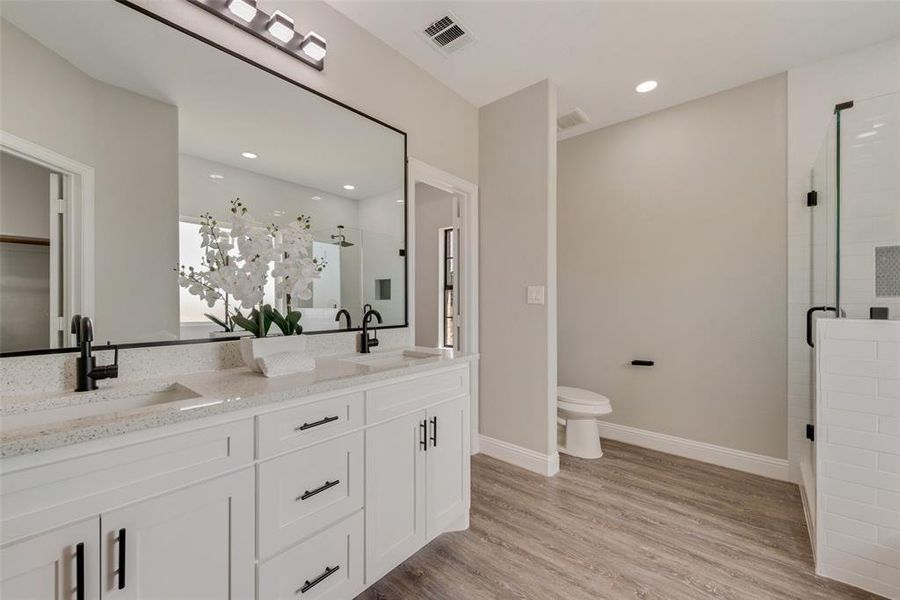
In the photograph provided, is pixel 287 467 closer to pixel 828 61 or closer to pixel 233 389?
pixel 233 389

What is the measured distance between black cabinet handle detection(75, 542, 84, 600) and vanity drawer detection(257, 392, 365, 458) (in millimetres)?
405

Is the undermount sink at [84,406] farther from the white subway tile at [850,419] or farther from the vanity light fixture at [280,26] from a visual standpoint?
the white subway tile at [850,419]

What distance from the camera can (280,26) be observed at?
5.67 ft

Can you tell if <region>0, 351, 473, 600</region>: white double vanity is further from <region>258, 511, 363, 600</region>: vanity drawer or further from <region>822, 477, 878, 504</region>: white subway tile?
<region>822, 477, 878, 504</region>: white subway tile

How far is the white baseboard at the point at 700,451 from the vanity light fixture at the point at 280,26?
3604 mm

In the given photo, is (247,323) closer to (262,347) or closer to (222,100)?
(262,347)

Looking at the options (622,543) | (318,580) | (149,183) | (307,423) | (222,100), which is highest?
(222,100)

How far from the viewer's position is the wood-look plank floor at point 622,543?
1.58 m

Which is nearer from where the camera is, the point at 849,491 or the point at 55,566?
the point at 55,566

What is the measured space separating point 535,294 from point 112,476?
238 cm

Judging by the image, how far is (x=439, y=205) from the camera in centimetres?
469

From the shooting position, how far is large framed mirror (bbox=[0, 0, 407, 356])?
3.76 feet

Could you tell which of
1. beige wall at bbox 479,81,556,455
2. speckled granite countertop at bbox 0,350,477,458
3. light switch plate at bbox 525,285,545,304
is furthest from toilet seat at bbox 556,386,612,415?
speckled granite countertop at bbox 0,350,477,458

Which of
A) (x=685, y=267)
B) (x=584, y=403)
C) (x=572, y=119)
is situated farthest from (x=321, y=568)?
(x=572, y=119)
